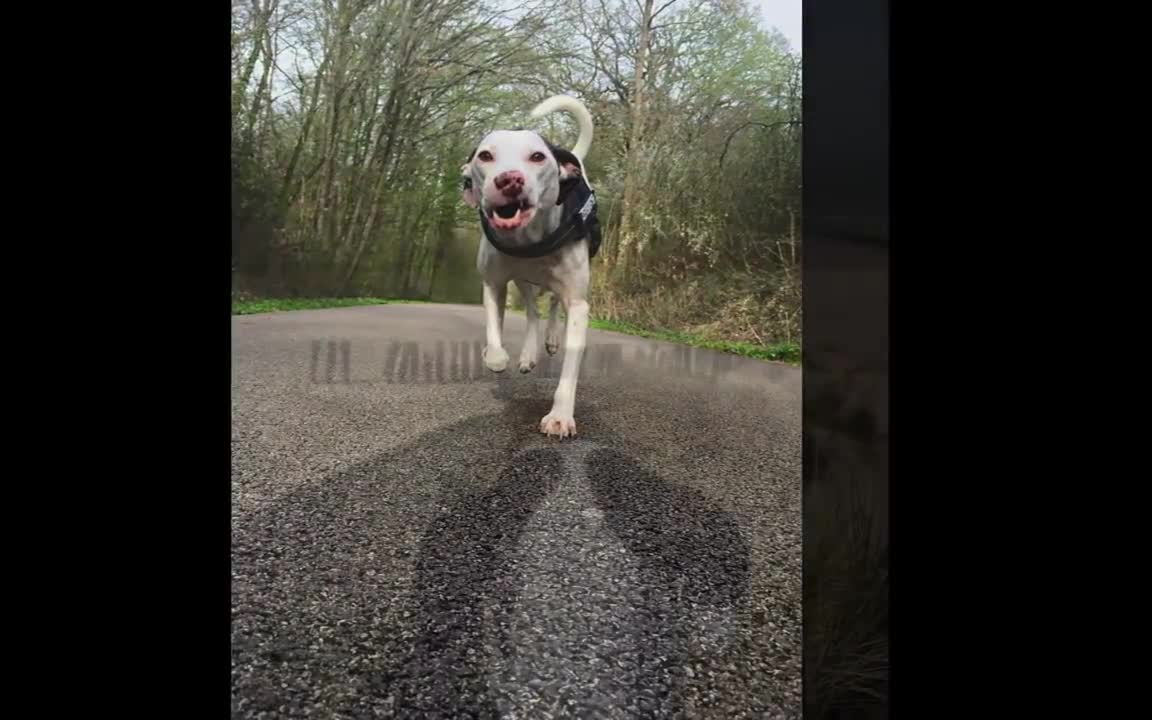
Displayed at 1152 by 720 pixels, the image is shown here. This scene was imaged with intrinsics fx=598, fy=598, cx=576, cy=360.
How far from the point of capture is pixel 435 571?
650 millimetres

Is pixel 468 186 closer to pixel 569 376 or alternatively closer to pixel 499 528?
pixel 569 376

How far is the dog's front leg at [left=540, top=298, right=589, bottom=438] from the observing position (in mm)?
786

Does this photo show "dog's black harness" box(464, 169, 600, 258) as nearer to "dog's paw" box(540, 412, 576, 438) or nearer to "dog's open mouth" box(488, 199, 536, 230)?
"dog's open mouth" box(488, 199, 536, 230)

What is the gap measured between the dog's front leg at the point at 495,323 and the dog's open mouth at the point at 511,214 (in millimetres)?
83

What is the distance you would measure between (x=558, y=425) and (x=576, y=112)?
1.36 feet

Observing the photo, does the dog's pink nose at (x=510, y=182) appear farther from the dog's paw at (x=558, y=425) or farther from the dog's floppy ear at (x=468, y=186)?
the dog's paw at (x=558, y=425)

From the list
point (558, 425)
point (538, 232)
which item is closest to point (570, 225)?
point (538, 232)

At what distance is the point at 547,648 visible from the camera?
614 mm

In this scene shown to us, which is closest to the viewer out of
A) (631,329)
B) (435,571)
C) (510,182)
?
(435,571)

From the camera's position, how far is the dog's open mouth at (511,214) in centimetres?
77

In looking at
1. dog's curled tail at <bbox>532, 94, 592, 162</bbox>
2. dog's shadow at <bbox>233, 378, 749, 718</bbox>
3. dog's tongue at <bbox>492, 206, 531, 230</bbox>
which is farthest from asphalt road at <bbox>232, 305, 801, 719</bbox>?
dog's curled tail at <bbox>532, 94, 592, 162</bbox>

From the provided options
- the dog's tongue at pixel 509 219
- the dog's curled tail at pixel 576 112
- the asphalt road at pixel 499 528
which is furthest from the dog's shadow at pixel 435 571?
the dog's curled tail at pixel 576 112
